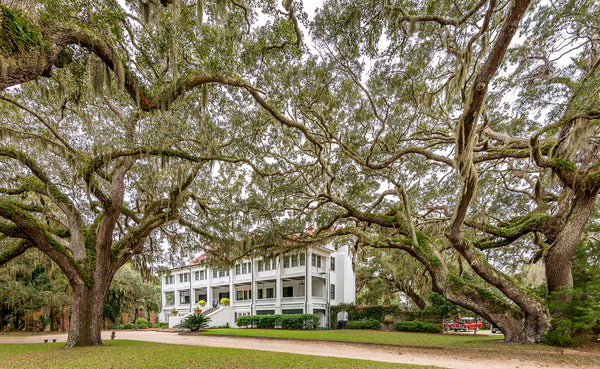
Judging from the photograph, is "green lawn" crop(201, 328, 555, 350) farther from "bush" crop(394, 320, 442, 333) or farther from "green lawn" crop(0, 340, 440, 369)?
"green lawn" crop(0, 340, 440, 369)

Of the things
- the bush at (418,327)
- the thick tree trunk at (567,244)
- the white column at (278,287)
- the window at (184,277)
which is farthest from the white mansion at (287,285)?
the thick tree trunk at (567,244)

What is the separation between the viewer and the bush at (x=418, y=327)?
1800cm

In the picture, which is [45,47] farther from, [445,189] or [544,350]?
[445,189]

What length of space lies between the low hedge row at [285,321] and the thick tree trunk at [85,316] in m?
13.2

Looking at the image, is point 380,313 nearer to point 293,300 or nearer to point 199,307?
point 293,300

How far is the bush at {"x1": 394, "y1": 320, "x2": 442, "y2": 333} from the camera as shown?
18000 mm

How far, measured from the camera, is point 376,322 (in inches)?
798

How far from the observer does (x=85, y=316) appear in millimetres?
10156

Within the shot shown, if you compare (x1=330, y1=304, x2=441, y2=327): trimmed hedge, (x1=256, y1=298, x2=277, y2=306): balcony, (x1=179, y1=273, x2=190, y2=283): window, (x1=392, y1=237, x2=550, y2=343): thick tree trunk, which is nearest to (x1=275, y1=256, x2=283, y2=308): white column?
(x1=256, y1=298, x2=277, y2=306): balcony

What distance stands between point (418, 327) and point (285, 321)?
29.4ft

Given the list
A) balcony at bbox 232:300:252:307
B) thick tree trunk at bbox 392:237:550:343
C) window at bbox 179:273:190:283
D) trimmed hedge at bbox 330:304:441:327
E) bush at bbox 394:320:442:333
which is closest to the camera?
thick tree trunk at bbox 392:237:550:343

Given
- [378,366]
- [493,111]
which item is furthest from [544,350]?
[493,111]

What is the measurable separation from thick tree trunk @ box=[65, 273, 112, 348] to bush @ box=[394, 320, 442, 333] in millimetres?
16314

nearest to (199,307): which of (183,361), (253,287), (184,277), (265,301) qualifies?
(253,287)
